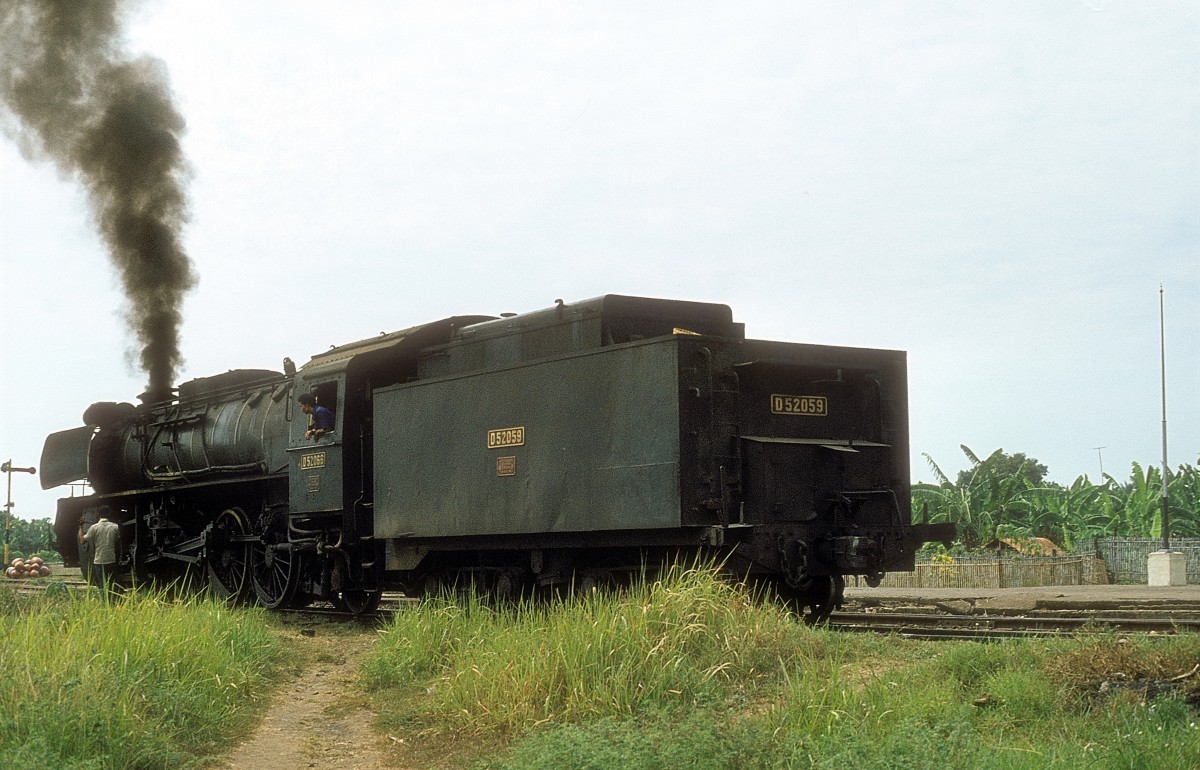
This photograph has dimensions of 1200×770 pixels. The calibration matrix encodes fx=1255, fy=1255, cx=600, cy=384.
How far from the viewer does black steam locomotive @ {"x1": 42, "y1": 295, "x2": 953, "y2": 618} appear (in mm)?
10148

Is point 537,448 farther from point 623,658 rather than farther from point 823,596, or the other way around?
point 623,658

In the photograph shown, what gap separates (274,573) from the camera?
52.4ft

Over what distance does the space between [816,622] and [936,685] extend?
3533 mm

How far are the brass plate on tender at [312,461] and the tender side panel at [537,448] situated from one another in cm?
103

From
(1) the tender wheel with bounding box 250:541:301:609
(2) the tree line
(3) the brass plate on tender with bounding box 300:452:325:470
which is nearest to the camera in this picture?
(3) the brass plate on tender with bounding box 300:452:325:470

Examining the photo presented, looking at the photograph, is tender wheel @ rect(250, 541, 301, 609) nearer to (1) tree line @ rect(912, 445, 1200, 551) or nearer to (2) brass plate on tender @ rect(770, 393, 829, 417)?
(2) brass plate on tender @ rect(770, 393, 829, 417)

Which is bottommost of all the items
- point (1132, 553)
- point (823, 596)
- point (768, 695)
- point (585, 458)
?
point (1132, 553)

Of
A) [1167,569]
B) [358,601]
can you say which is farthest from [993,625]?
[1167,569]

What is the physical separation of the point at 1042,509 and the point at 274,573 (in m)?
23.5

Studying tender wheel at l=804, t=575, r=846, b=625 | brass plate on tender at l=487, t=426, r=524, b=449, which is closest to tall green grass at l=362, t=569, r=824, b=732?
tender wheel at l=804, t=575, r=846, b=625

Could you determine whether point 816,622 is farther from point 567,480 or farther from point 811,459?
point 567,480

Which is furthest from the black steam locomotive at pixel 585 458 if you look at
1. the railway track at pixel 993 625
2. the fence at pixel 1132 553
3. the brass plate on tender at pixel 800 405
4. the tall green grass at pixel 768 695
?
the fence at pixel 1132 553

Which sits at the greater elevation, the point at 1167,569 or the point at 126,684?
the point at 126,684

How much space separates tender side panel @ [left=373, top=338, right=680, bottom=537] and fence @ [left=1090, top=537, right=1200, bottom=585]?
19.4 metres
